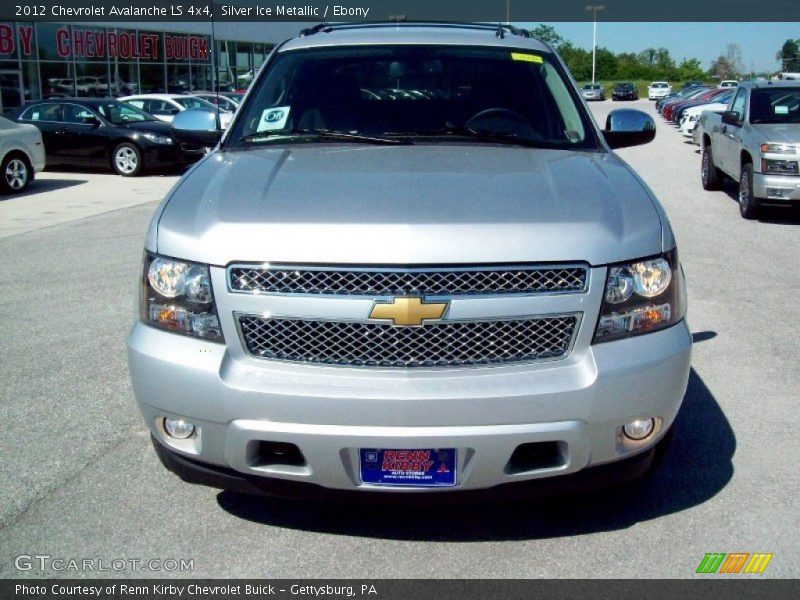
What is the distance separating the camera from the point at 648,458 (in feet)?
11.2

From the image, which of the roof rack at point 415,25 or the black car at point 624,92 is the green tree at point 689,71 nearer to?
the black car at point 624,92

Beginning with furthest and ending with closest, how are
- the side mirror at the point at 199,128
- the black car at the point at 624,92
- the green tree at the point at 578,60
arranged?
the green tree at the point at 578,60 → the black car at the point at 624,92 → the side mirror at the point at 199,128

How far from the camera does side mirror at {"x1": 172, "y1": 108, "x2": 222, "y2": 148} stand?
201 inches

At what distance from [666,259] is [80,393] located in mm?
3318

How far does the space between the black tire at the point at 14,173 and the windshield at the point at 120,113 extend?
3.26 metres

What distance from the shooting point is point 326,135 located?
4.36 metres

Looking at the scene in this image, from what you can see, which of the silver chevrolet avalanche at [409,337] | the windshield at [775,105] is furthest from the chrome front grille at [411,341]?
the windshield at [775,105]

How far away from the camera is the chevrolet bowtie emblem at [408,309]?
9.90 feet

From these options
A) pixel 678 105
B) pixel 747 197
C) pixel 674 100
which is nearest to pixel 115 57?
pixel 678 105

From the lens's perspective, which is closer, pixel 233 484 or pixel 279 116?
pixel 233 484

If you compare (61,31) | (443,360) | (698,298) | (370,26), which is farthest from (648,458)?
(61,31)

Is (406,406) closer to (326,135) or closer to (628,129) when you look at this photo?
(326,135)

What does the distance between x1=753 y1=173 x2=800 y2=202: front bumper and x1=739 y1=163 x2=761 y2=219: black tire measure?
0.55 ft

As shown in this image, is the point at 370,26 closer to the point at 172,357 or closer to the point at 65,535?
the point at 172,357
